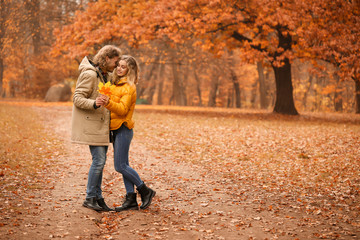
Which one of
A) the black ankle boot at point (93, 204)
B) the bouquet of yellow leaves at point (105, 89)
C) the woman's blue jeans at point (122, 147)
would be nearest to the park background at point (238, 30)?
the woman's blue jeans at point (122, 147)

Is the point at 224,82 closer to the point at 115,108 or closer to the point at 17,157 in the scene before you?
the point at 17,157

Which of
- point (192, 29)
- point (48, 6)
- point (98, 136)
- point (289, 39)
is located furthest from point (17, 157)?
point (48, 6)

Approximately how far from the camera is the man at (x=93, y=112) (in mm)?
4836

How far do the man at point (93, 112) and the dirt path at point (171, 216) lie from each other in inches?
26.3

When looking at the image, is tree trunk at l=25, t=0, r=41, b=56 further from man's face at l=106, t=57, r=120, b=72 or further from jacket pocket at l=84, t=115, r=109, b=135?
jacket pocket at l=84, t=115, r=109, b=135

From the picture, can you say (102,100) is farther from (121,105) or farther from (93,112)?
(93,112)

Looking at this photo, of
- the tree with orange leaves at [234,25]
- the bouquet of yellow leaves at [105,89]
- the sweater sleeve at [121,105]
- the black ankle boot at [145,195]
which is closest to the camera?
the bouquet of yellow leaves at [105,89]

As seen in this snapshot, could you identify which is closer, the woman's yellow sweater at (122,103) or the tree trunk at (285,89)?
the woman's yellow sweater at (122,103)

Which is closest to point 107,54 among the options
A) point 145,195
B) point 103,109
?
point 103,109

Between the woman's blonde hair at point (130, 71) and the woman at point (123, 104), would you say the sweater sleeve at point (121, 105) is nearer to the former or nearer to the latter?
the woman at point (123, 104)

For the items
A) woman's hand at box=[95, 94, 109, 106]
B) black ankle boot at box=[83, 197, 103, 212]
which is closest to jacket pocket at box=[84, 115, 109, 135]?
woman's hand at box=[95, 94, 109, 106]

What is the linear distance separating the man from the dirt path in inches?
26.3

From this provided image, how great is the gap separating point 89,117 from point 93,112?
0.08m

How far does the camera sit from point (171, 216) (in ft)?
16.8
